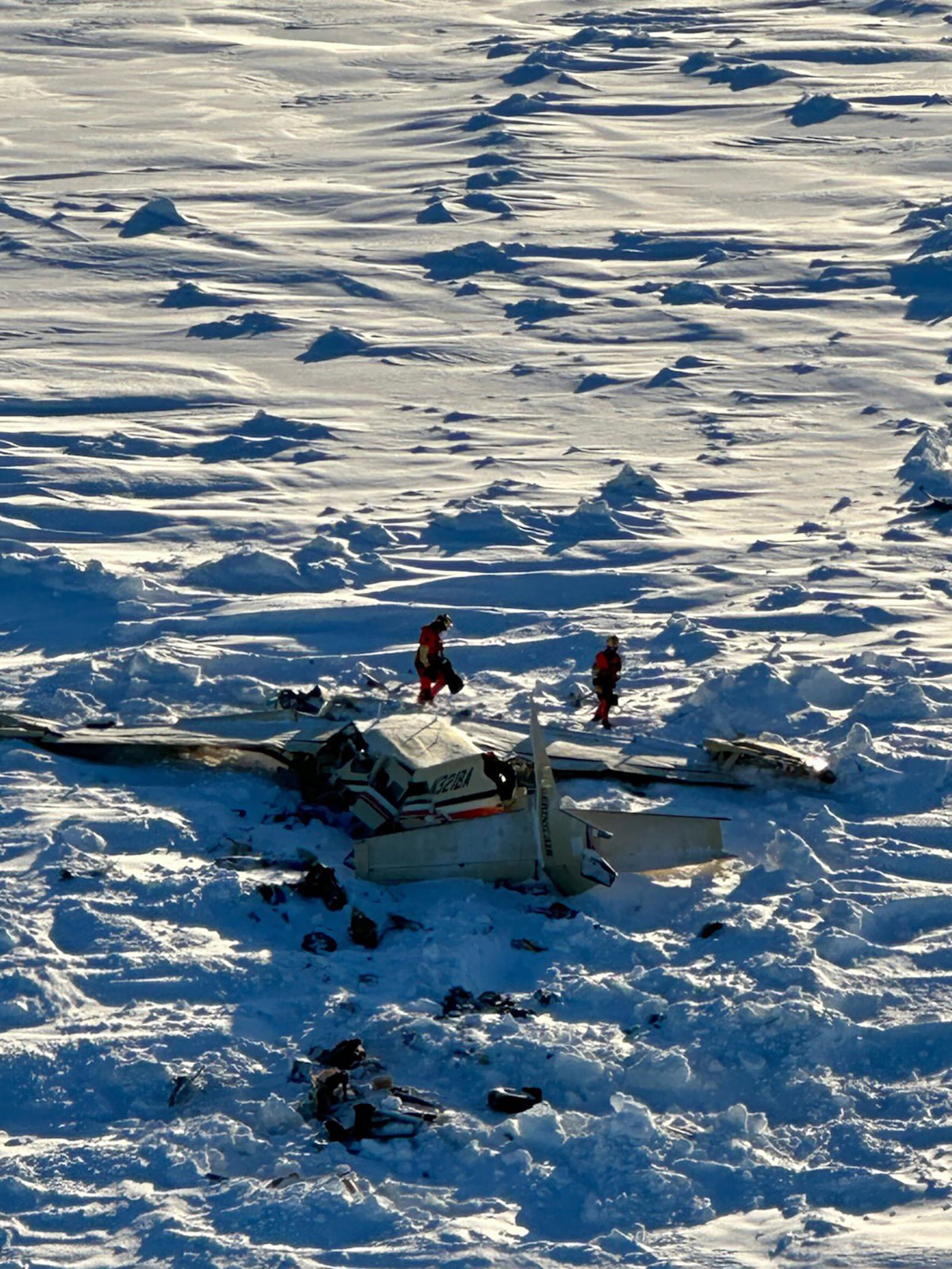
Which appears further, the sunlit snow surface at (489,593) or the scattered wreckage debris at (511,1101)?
the scattered wreckage debris at (511,1101)

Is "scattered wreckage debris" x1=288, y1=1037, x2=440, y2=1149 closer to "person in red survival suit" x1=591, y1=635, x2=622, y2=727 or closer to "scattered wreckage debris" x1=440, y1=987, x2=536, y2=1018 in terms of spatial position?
"scattered wreckage debris" x1=440, y1=987, x2=536, y2=1018

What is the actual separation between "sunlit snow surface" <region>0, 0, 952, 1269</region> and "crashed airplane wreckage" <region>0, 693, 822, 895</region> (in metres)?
0.24

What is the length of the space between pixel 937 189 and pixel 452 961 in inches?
874

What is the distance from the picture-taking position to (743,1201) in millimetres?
9258

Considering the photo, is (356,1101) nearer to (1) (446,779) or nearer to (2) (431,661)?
(1) (446,779)

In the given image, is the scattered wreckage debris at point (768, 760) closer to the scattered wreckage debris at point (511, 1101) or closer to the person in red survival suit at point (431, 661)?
the person in red survival suit at point (431, 661)

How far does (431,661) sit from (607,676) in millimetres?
1444

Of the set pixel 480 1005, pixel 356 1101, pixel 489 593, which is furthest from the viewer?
pixel 489 593

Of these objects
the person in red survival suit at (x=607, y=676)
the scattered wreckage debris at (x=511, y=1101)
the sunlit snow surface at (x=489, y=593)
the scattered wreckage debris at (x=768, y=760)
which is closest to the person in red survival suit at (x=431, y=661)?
the sunlit snow surface at (x=489, y=593)

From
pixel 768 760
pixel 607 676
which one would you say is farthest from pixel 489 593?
pixel 768 760

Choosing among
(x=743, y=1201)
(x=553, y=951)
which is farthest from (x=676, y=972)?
(x=743, y=1201)

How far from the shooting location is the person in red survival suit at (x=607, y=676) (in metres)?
14.1

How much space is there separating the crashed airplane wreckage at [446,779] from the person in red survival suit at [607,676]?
50 cm

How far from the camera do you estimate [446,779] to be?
12367 millimetres
